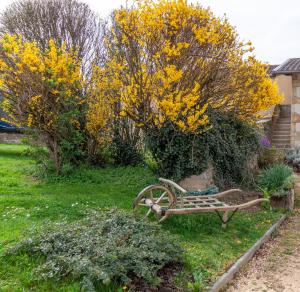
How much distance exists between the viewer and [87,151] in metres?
9.07

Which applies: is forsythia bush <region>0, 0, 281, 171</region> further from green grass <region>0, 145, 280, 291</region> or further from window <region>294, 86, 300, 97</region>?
window <region>294, 86, 300, 97</region>

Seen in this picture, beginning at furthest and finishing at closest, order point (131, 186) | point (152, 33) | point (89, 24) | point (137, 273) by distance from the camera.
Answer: point (89, 24), point (131, 186), point (152, 33), point (137, 273)

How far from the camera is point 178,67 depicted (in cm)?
714

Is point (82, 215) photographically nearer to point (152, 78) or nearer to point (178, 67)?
point (152, 78)

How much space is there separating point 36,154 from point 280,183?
537 cm

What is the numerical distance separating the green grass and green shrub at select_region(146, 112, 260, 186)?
30.2 inches

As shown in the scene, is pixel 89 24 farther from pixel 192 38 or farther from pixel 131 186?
pixel 131 186

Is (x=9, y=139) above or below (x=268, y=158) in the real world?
above

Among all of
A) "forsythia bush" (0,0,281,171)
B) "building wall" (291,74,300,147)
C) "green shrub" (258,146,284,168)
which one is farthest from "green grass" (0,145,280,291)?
"building wall" (291,74,300,147)

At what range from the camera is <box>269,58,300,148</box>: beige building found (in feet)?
41.5

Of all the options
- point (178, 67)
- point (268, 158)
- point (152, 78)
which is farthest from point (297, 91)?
point (152, 78)

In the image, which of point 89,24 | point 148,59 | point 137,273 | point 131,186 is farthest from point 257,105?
point 89,24

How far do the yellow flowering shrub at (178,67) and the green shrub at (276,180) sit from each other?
157cm

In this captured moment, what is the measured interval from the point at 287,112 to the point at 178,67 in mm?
11468
